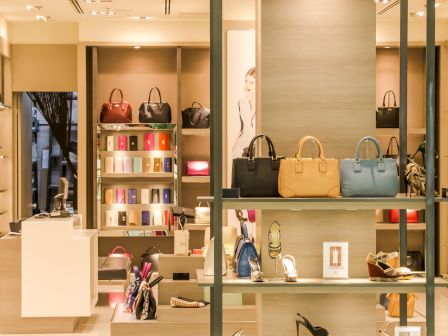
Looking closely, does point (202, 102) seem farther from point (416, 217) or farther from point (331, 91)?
point (331, 91)

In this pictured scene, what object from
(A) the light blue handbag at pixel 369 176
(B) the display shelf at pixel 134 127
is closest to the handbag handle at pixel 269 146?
(A) the light blue handbag at pixel 369 176

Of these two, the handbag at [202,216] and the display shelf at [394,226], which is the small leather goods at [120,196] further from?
the display shelf at [394,226]

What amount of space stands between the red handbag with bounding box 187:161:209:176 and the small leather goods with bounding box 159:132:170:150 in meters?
0.35

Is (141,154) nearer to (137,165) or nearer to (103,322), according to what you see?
(137,165)

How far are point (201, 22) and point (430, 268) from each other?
6.40 meters

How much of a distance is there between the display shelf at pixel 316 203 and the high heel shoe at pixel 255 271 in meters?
0.32

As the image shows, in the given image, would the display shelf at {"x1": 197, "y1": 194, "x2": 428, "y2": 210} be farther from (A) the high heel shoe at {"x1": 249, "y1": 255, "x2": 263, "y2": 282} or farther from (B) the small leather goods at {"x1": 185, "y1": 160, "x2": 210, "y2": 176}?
→ (B) the small leather goods at {"x1": 185, "y1": 160, "x2": 210, "y2": 176}

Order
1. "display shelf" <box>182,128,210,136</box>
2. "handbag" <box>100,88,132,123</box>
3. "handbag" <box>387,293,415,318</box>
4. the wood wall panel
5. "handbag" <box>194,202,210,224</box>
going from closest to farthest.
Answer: the wood wall panel, "handbag" <box>387,293,415,318</box>, "handbag" <box>194,202,210,224</box>, "display shelf" <box>182,128,210,136</box>, "handbag" <box>100,88,132,123</box>

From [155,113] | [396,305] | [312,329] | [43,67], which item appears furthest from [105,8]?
[312,329]

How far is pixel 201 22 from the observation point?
9.62m

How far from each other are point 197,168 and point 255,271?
5.79 metres

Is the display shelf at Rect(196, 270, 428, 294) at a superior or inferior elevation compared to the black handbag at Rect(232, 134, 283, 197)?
inferior

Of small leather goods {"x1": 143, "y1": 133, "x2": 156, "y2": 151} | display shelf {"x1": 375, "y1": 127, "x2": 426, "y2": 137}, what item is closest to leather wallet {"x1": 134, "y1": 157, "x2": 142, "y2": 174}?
small leather goods {"x1": 143, "y1": 133, "x2": 156, "y2": 151}

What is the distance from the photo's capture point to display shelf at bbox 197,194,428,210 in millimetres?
3777
